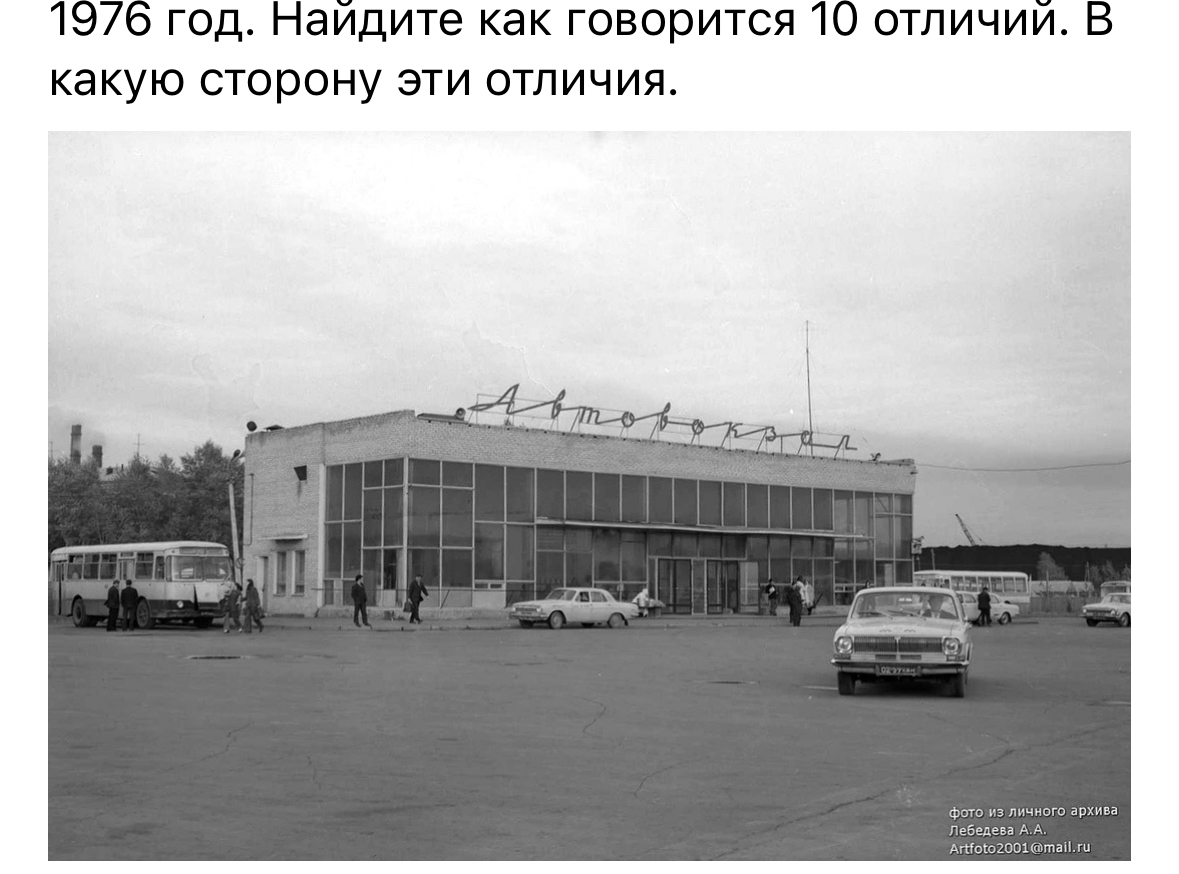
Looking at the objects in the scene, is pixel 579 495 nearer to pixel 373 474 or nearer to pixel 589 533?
pixel 589 533

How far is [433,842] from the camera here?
884cm

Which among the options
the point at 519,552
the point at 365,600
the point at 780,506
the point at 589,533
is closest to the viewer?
the point at 365,600

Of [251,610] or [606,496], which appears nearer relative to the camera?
[251,610]

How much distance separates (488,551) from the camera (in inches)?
2029

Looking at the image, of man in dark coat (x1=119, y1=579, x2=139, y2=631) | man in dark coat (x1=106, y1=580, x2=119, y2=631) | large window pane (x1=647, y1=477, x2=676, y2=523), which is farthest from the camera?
large window pane (x1=647, y1=477, x2=676, y2=523)

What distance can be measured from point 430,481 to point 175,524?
30.6 metres

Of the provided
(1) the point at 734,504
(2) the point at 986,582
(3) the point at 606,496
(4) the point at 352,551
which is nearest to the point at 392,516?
(4) the point at 352,551

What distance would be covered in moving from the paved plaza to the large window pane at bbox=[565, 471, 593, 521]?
29647 millimetres

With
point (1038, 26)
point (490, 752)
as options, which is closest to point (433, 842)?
point (490, 752)

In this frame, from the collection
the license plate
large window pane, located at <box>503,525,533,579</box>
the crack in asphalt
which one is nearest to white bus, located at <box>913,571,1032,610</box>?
large window pane, located at <box>503,525,533,579</box>

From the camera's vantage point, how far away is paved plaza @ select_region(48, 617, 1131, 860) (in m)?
8.92

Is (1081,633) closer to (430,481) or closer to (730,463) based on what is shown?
(730,463)

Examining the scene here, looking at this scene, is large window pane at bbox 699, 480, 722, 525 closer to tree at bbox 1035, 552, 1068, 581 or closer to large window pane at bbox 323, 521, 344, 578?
large window pane at bbox 323, 521, 344, 578

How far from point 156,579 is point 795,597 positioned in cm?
2137
